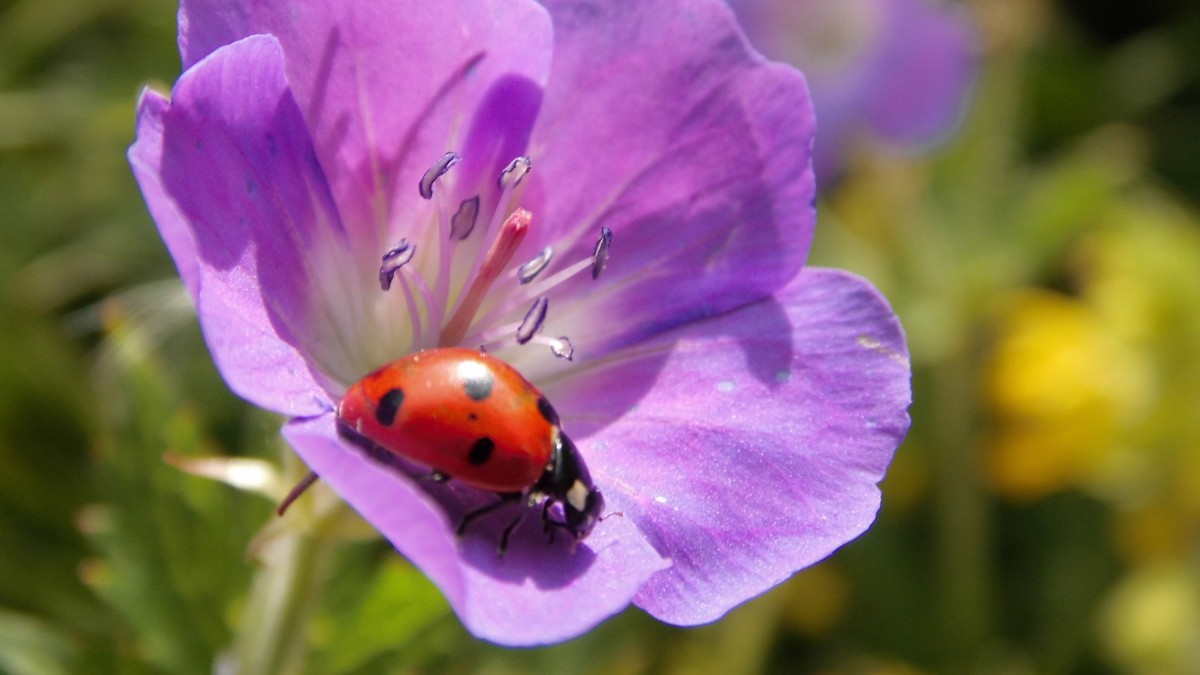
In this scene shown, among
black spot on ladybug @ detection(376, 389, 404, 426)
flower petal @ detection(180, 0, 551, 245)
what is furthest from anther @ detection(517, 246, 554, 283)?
black spot on ladybug @ detection(376, 389, 404, 426)

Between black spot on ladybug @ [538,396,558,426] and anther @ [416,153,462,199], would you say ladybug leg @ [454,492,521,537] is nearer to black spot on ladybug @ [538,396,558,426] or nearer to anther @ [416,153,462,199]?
black spot on ladybug @ [538,396,558,426]

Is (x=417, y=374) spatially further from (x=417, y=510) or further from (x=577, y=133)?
(x=577, y=133)

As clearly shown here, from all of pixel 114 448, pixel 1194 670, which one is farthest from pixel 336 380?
pixel 1194 670

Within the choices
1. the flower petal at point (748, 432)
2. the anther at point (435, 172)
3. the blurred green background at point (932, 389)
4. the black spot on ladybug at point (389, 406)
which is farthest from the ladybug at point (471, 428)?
the blurred green background at point (932, 389)

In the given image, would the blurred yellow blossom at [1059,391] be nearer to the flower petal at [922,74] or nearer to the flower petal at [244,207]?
the flower petal at [922,74]

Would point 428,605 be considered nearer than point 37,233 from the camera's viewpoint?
Yes

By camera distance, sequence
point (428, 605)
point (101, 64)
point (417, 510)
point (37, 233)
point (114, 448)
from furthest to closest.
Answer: point (101, 64) < point (37, 233) < point (114, 448) < point (428, 605) < point (417, 510)
